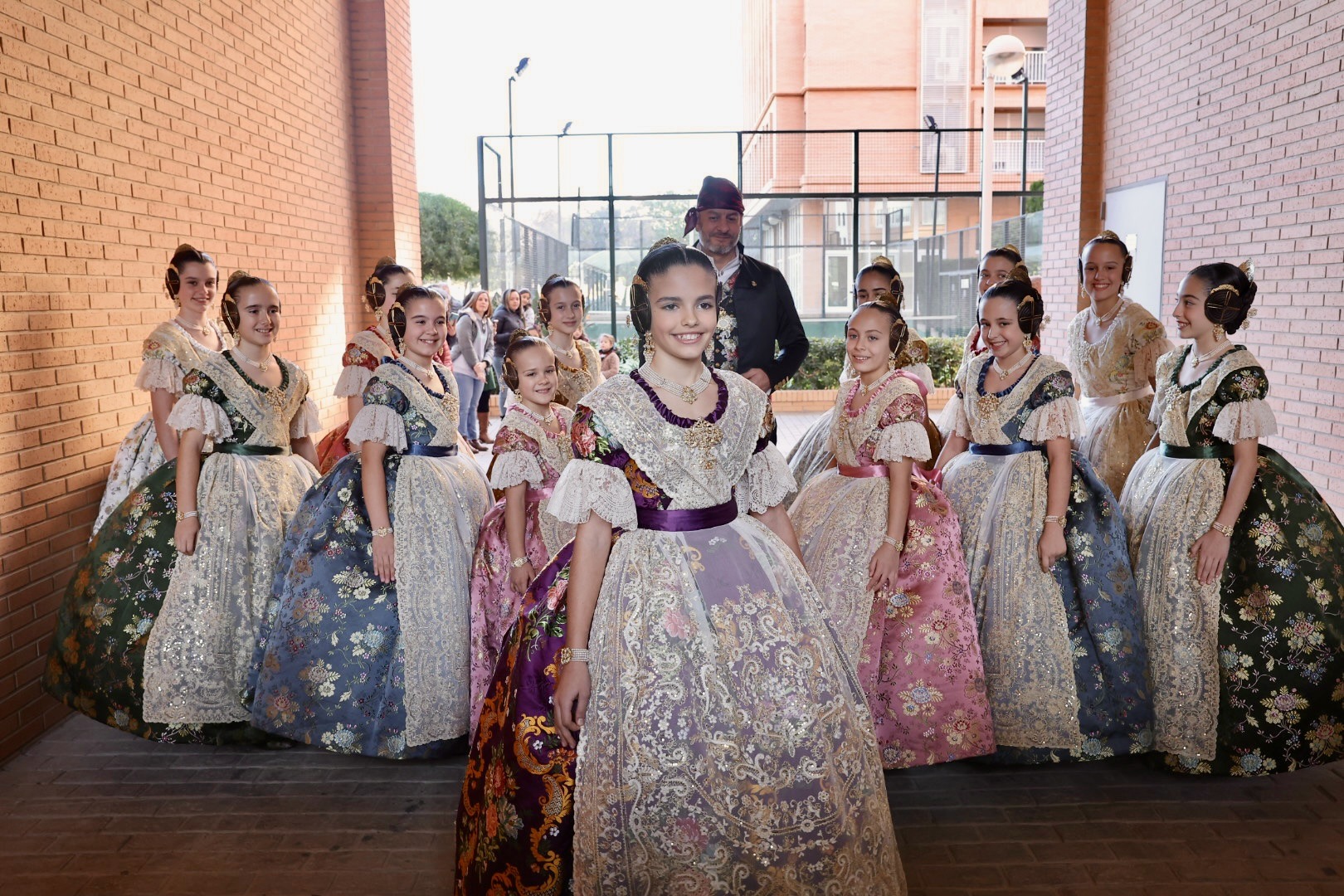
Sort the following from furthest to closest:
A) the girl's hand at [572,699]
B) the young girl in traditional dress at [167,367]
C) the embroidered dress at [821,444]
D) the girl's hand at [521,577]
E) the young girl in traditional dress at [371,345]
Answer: the young girl in traditional dress at [371,345] → the embroidered dress at [821,444] → the young girl in traditional dress at [167,367] → the girl's hand at [521,577] → the girl's hand at [572,699]

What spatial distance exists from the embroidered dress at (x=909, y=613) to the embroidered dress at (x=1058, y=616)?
155 millimetres

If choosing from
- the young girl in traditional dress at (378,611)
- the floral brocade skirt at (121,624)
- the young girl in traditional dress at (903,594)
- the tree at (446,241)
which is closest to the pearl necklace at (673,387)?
the young girl in traditional dress at (903,594)

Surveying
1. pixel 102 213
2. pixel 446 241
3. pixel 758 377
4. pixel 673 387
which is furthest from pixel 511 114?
pixel 446 241

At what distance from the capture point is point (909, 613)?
3547 mm

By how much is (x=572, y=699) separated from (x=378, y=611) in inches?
65.6

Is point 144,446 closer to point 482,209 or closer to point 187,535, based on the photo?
point 187,535

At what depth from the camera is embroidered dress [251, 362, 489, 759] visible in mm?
3695

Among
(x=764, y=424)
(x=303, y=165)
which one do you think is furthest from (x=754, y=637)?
(x=303, y=165)

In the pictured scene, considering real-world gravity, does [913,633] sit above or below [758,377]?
below

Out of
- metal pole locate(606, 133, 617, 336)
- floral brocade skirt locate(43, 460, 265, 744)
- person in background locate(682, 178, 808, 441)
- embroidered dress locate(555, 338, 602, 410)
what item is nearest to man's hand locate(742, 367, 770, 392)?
person in background locate(682, 178, 808, 441)

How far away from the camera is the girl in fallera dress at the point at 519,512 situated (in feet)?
11.8

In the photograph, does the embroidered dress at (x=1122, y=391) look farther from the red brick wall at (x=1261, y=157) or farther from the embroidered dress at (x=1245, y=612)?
the red brick wall at (x=1261, y=157)

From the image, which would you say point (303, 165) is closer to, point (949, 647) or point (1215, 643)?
point (949, 647)

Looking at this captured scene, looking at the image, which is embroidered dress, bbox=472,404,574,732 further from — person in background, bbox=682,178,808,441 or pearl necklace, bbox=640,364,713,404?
pearl necklace, bbox=640,364,713,404
